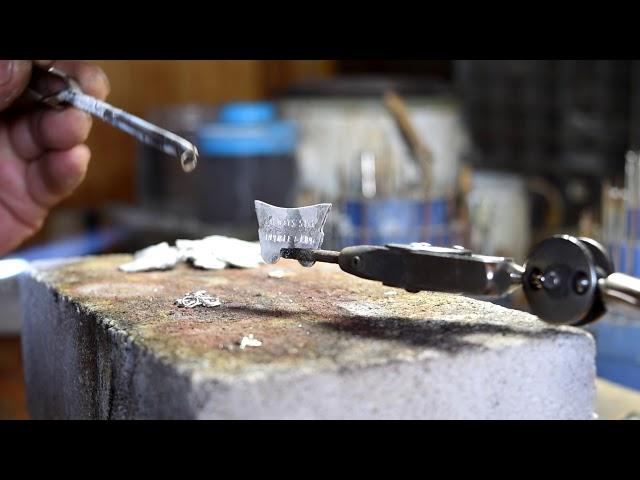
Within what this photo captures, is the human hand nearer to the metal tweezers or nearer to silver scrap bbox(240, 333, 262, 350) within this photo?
the metal tweezers

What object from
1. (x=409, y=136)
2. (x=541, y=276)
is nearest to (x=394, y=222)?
(x=409, y=136)

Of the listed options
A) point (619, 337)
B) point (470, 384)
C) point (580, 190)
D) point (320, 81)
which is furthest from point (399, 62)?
point (470, 384)

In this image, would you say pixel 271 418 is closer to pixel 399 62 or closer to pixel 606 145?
→ pixel 606 145

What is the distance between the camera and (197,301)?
4.14 feet

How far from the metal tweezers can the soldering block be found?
0.65ft

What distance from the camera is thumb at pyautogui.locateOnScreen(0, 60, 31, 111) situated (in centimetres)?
156

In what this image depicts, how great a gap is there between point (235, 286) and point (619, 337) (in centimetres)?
104

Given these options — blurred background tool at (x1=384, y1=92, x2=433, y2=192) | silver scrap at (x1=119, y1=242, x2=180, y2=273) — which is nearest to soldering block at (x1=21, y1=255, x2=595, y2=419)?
silver scrap at (x1=119, y1=242, x2=180, y2=273)

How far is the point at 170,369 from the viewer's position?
987 millimetres

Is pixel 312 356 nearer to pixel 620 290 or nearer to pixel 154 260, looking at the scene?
pixel 620 290

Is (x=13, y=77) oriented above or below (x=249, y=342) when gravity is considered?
above

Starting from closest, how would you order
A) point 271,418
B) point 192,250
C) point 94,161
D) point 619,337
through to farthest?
point 271,418 < point 192,250 < point 619,337 < point 94,161

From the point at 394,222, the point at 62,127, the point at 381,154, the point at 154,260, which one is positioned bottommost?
the point at 394,222

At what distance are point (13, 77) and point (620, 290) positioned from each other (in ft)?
3.47
